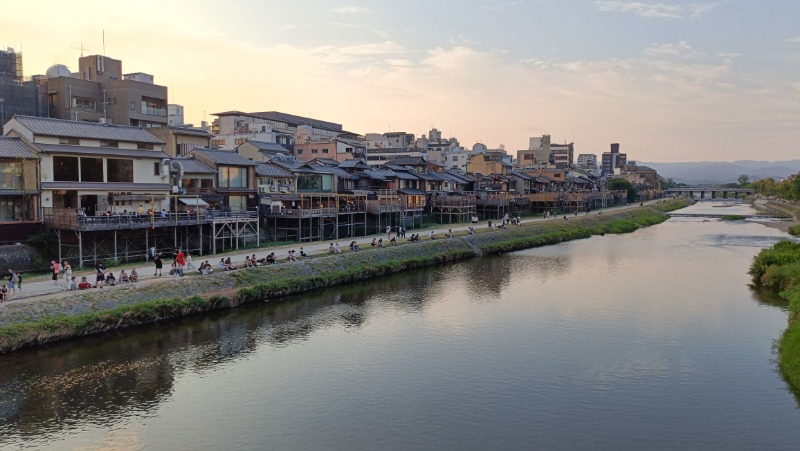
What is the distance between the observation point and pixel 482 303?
3200 cm

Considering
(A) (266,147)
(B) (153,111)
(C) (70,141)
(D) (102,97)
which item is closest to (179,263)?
(C) (70,141)

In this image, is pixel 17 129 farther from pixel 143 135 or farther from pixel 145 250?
pixel 145 250

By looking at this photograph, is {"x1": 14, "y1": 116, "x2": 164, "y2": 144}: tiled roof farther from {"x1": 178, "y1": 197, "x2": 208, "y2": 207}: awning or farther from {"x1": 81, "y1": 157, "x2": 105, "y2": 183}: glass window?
{"x1": 178, "y1": 197, "x2": 208, "y2": 207}: awning

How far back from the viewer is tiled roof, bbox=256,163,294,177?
154 feet

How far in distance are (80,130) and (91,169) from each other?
2.60 metres

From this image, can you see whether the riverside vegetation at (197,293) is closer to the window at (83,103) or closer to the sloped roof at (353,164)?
the sloped roof at (353,164)

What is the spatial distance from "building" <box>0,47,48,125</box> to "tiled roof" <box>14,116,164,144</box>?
65.7ft

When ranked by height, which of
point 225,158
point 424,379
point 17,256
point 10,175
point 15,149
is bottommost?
point 424,379

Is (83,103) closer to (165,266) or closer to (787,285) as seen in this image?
(165,266)

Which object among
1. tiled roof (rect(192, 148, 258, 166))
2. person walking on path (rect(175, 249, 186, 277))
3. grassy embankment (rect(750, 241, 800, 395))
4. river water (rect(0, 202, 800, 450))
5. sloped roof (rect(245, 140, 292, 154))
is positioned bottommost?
river water (rect(0, 202, 800, 450))

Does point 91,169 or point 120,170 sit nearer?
point 91,169

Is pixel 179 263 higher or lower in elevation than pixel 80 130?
lower

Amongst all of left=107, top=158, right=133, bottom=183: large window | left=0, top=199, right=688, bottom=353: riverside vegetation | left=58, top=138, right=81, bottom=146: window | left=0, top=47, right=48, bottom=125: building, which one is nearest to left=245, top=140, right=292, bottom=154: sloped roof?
left=0, top=47, right=48, bottom=125: building

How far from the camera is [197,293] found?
1118 inches
